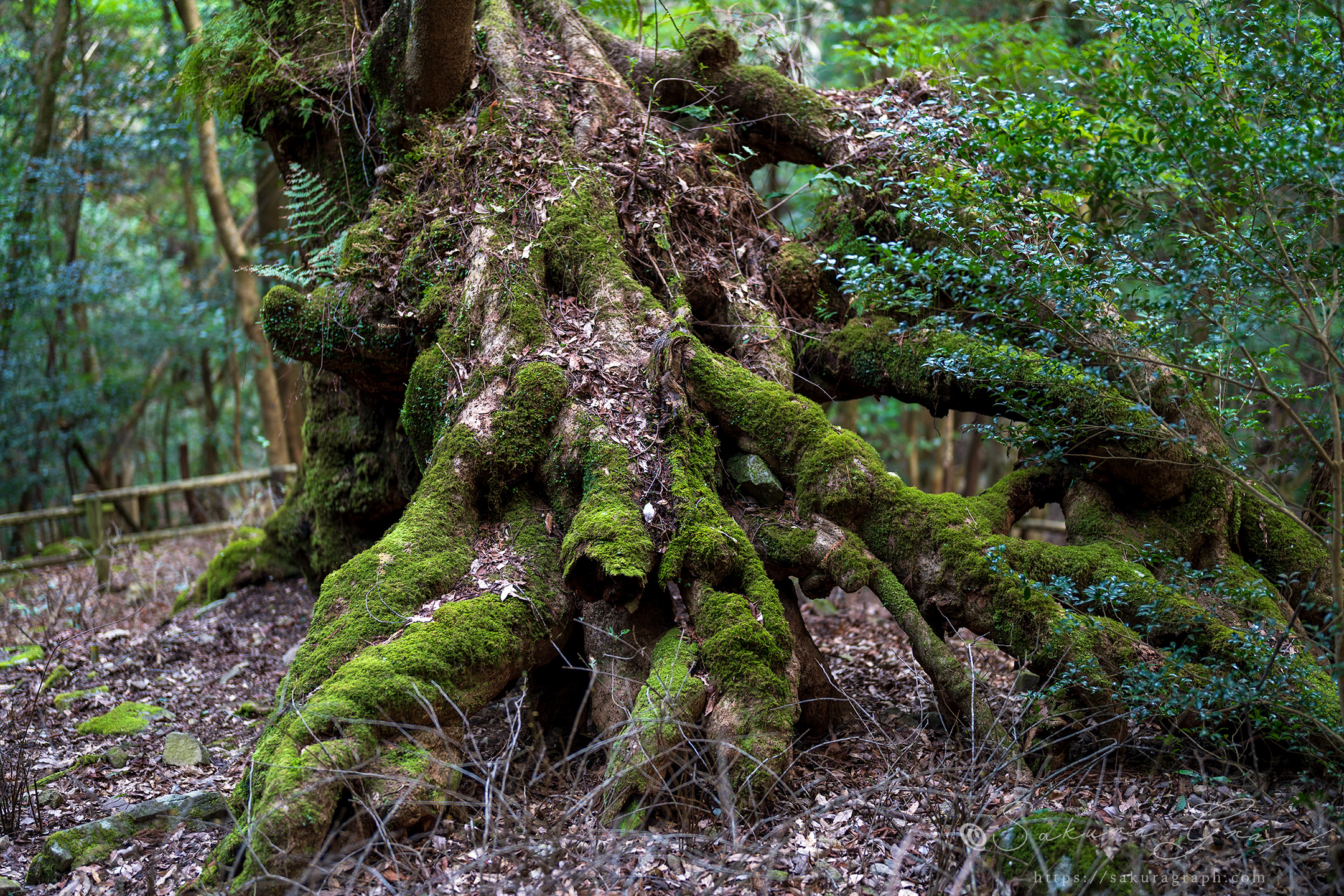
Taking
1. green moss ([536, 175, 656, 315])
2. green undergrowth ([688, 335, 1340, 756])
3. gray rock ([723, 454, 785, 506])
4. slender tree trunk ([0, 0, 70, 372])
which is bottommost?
green undergrowth ([688, 335, 1340, 756])

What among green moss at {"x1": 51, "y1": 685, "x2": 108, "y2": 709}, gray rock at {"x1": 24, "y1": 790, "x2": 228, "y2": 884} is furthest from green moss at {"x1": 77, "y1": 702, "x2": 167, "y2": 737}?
gray rock at {"x1": 24, "y1": 790, "x2": 228, "y2": 884}

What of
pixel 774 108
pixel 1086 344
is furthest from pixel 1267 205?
pixel 774 108

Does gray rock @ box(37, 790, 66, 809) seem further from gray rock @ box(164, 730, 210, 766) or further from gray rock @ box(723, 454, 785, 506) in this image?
gray rock @ box(723, 454, 785, 506)

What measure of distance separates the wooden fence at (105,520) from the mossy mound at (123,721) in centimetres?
488

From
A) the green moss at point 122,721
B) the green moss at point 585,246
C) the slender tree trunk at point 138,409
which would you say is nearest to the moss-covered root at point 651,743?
the green moss at point 585,246

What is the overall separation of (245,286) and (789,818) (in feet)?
36.8

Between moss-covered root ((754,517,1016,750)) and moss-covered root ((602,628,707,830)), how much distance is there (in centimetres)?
91

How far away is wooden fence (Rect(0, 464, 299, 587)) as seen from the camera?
1034cm

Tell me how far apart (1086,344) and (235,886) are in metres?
4.15

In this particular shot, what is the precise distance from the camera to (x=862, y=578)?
14.1 feet

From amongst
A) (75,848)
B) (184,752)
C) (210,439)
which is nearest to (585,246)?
(184,752)

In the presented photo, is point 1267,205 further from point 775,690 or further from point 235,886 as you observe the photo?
point 235,886

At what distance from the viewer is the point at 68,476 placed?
14.6 metres

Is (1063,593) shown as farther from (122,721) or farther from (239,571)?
(239,571)
